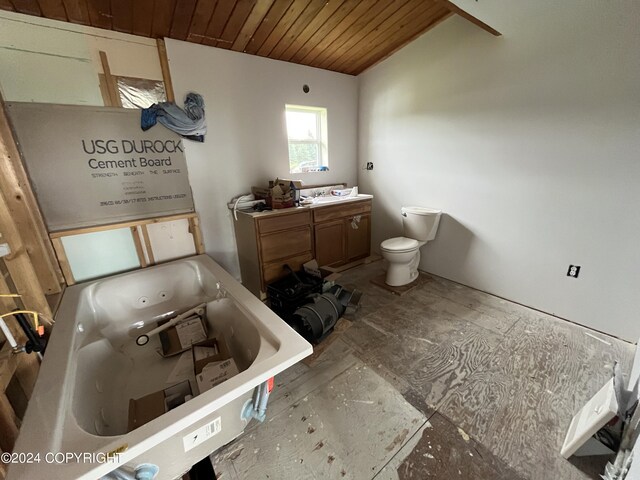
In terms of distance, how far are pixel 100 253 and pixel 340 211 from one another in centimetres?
213

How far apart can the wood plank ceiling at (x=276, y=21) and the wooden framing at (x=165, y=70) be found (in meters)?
0.07

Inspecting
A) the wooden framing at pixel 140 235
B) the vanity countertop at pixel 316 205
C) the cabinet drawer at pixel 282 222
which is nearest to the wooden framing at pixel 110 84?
the wooden framing at pixel 140 235

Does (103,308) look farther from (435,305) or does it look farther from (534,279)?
(534,279)

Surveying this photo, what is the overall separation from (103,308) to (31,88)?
1.49 meters

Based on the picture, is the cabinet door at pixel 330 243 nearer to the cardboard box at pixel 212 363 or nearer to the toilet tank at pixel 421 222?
the toilet tank at pixel 421 222

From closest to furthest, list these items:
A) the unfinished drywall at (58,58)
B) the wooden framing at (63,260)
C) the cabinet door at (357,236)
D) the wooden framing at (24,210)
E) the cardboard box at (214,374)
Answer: the cardboard box at (214,374), the wooden framing at (24,210), the unfinished drywall at (58,58), the wooden framing at (63,260), the cabinet door at (357,236)

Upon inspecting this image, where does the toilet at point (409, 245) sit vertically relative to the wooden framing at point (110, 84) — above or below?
below

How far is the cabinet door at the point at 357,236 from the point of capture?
2.93 metres

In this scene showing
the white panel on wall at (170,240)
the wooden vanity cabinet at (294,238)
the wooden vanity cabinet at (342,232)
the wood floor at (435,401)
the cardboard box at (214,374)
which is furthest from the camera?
the wooden vanity cabinet at (342,232)

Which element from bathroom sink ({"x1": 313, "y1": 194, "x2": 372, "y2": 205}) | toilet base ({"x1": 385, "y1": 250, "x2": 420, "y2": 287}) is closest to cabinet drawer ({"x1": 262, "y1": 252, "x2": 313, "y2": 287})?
bathroom sink ({"x1": 313, "y1": 194, "x2": 372, "y2": 205})

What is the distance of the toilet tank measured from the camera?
257 centimetres

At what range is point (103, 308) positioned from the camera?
1801mm

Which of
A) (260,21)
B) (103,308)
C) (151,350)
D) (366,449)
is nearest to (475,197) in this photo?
(366,449)

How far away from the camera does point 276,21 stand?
204 cm
